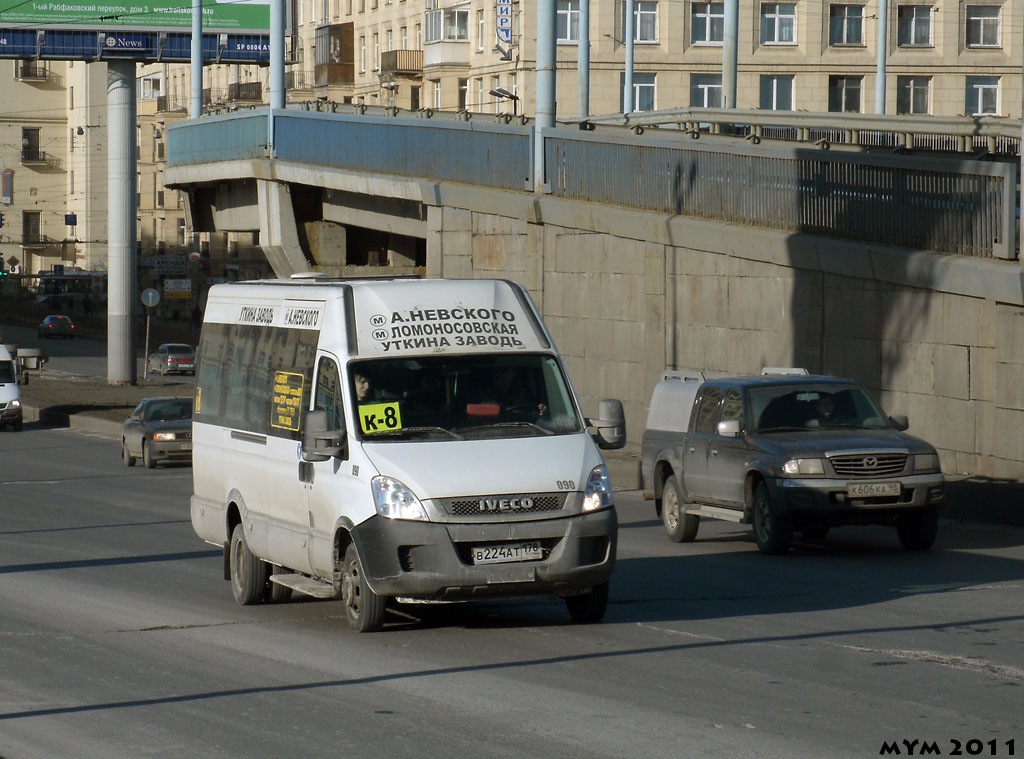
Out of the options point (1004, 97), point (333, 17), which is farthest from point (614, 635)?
point (333, 17)

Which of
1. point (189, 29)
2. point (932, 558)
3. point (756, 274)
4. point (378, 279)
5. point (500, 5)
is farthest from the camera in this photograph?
point (500, 5)

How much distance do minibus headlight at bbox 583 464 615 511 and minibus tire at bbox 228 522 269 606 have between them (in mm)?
3104

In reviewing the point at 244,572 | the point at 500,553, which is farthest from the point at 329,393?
the point at 244,572

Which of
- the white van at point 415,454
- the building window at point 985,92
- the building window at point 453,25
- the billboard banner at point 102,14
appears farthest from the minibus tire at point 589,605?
the building window at point 453,25

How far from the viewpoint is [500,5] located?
238 ft

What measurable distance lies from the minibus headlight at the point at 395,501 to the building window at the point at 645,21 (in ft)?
215

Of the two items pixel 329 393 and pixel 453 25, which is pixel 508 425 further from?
pixel 453 25

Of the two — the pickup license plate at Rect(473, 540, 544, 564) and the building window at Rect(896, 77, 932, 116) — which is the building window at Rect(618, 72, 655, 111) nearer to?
the building window at Rect(896, 77, 932, 116)

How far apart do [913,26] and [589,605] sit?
222ft

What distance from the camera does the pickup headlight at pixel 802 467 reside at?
15984 millimetres

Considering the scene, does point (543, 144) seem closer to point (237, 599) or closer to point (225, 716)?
point (237, 599)

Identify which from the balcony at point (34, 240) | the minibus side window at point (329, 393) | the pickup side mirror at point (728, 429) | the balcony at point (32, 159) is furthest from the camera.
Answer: the balcony at point (34, 240)

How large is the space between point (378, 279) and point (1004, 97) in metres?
67.6

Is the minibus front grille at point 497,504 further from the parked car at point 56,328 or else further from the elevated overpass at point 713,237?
the parked car at point 56,328
